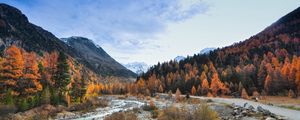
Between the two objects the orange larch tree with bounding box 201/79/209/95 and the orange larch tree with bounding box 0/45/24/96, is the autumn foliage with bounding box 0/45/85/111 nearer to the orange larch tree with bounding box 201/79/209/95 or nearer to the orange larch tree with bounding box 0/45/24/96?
the orange larch tree with bounding box 0/45/24/96

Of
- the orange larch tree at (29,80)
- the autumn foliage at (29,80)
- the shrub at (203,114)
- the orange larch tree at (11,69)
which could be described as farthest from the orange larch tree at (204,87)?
the shrub at (203,114)

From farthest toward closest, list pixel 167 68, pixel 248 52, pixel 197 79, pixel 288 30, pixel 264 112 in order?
pixel 288 30 < pixel 167 68 < pixel 248 52 < pixel 197 79 < pixel 264 112

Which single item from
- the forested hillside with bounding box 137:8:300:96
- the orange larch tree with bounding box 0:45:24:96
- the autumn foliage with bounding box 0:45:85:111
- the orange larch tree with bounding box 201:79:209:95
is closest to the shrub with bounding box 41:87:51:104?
the autumn foliage with bounding box 0:45:85:111

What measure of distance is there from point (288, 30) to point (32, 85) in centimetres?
19134

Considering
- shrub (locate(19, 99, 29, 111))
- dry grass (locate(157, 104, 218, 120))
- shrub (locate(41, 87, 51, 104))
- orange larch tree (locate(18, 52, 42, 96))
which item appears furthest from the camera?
shrub (locate(41, 87, 51, 104))

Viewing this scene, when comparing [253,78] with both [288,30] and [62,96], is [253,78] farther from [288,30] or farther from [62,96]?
[288,30]

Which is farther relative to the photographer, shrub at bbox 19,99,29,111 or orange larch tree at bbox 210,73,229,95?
orange larch tree at bbox 210,73,229,95

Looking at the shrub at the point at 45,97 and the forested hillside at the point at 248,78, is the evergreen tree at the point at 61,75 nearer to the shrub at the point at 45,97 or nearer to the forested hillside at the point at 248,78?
the shrub at the point at 45,97

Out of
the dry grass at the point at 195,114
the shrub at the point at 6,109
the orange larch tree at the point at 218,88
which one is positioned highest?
the orange larch tree at the point at 218,88

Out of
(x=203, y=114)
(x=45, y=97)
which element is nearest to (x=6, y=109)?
(x=45, y=97)

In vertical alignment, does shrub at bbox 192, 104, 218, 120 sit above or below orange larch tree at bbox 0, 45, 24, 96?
below

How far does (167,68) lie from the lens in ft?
529

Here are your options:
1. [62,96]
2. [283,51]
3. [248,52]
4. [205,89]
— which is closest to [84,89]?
[62,96]

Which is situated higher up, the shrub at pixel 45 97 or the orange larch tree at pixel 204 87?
the orange larch tree at pixel 204 87
